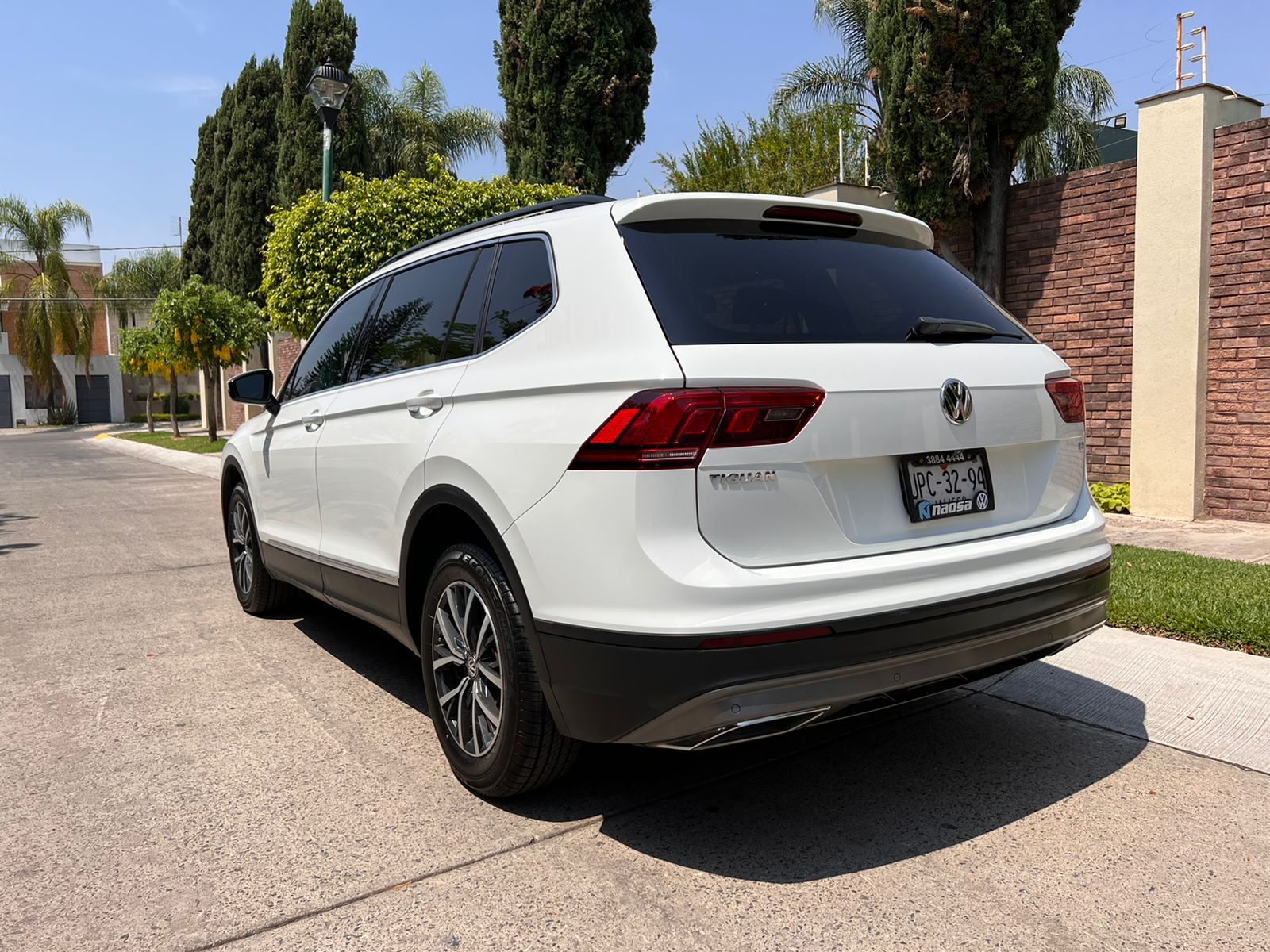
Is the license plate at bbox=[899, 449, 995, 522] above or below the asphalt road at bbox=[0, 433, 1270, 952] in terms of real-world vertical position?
above

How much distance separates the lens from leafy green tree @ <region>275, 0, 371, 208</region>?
78.7ft

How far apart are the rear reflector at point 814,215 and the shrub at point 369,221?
365 inches

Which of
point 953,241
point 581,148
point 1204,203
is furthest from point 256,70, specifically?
point 1204,203

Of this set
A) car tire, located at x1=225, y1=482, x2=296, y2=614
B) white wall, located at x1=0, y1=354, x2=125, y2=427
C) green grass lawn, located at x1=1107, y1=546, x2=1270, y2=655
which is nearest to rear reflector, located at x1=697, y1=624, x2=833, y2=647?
green grass lawn, located at x1=1107, y1=546, x2=1270, y2=655

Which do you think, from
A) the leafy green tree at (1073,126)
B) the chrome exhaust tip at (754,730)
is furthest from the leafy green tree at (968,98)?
the leafy green tree at (1073,126)

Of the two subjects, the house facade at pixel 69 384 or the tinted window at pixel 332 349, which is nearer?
the tinted window at pixel 332 349

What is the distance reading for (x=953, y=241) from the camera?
1037 centimetres

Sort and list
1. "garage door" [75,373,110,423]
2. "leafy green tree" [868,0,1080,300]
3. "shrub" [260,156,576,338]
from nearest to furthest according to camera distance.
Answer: "leafy green tree" [868,0,1080,300] < "shrub" [260,156,576,338] < "garage door" [75,373,110,423]

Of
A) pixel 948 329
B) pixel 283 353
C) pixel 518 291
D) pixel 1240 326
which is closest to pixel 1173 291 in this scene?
pixel 1240 326

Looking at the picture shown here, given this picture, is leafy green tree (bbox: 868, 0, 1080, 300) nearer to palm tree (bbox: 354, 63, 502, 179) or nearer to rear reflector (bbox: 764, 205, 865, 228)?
rear reflector (bbox: 764, 205, 865, 228)

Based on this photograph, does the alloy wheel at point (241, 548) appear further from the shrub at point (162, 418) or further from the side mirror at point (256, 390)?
the shrub at point (162, 418)

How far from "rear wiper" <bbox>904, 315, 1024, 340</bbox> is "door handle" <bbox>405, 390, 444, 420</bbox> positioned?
157 cm

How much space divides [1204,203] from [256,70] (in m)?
30.5

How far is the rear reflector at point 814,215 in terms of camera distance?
121 inches
